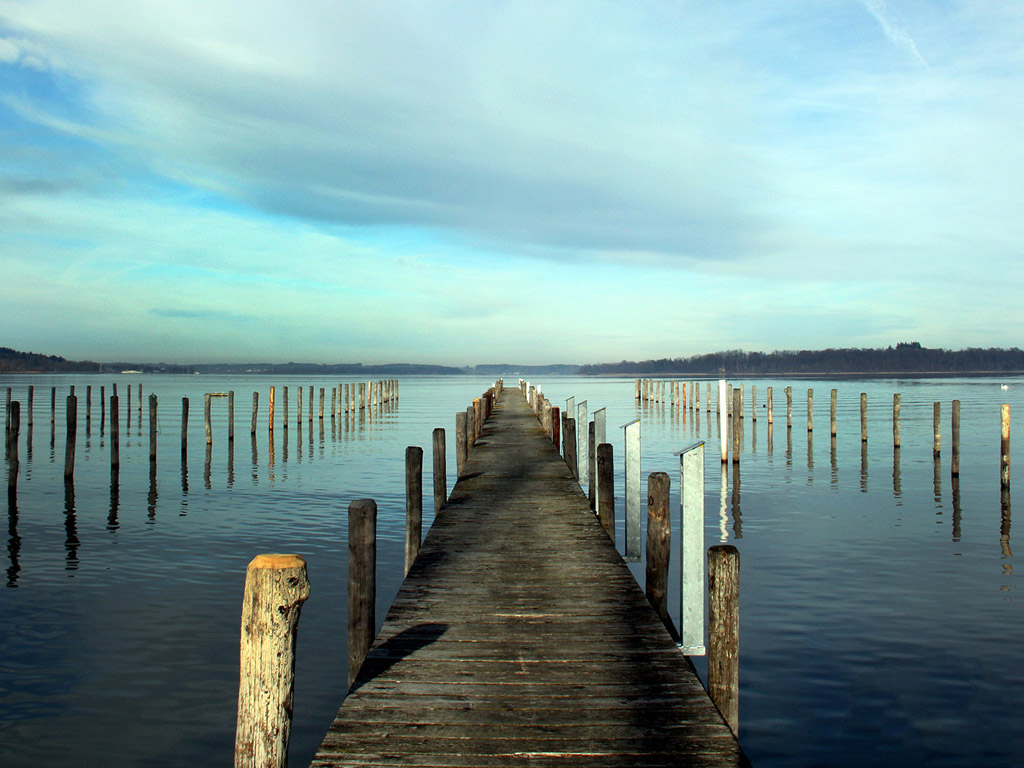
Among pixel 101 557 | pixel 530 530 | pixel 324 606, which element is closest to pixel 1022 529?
pixel 530 530

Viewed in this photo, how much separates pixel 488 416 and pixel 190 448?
13068 mm

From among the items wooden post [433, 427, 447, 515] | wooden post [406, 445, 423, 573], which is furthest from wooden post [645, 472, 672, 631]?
wooden post [433, 427, 447, 515]

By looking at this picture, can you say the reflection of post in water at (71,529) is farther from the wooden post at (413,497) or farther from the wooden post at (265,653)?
the wooden post at (265,653)

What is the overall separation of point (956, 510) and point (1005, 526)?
192 cm

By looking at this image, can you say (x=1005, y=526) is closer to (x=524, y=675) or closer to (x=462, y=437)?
(x=462, y=437)

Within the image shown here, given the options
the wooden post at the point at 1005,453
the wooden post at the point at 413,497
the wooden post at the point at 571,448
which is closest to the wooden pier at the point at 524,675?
the wooden post at the point at 413,497

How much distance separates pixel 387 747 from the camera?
174 inches

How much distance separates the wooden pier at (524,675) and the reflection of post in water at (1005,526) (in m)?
8.96

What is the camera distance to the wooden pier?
4430 millimetres

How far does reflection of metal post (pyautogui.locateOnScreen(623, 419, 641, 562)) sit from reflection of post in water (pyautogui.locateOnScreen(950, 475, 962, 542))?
8352mm

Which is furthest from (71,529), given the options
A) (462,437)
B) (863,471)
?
(863,471)

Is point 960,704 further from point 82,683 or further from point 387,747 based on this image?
point 82,683

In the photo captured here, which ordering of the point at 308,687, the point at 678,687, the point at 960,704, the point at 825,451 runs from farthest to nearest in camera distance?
the point at 825,451, the point at 308,687, the point at 960,704, the point at 678,687

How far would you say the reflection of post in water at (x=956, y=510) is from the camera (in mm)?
15766
